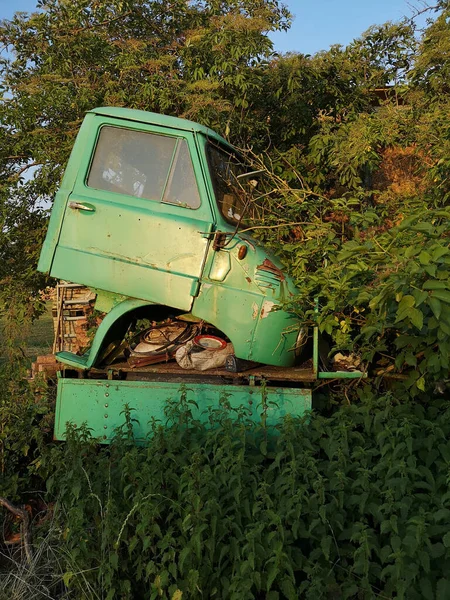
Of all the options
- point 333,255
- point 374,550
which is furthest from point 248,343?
point 374,550

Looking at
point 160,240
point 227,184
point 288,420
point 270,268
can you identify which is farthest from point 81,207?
point 288,420

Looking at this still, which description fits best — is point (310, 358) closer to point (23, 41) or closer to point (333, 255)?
point (333, 255)

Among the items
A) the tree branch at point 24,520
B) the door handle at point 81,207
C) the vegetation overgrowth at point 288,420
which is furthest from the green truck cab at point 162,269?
the tree branch at point 24,520

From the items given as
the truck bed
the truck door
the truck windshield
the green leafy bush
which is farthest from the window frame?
the green leafy bush

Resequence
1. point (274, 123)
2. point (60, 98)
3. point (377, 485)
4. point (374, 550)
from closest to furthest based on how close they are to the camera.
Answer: point (374, 550) → point (377, 485) → point (60, 98) → point (274, 123)

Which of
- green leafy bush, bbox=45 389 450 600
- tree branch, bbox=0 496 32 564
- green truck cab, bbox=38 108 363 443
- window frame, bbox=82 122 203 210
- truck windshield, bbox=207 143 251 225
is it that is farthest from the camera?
truck windshield, bbox=207 143 251 225

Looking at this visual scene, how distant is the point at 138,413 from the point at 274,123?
4.81m

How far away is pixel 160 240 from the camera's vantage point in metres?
4.24

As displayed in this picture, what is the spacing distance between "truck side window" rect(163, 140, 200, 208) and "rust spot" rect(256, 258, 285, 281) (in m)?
0.68

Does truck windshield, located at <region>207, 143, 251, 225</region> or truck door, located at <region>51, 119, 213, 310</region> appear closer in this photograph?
truck door, located at <region>51, 119, 213, 310</region>

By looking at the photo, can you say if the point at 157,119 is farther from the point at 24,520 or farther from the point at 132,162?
the point at 24,520

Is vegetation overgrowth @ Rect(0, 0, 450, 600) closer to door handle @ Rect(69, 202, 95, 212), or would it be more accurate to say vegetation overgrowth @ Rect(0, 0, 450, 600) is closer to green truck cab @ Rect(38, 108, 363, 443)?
green truck cab @ Rect(38, 108, 363, 443)

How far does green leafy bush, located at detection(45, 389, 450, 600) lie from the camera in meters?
2.96

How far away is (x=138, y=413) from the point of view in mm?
4238
